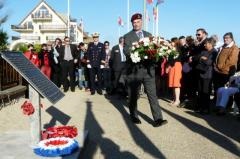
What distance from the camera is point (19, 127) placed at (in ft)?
30.0

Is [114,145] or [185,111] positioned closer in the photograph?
[114,145]

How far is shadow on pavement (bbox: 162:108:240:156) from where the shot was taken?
7.20 metres

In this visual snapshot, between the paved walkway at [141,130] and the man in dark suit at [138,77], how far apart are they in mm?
301

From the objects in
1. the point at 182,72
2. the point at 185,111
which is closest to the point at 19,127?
the point at 185,111

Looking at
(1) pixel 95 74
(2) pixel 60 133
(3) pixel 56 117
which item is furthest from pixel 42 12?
(2) pixel 60 133

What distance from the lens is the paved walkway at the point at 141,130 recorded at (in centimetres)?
694

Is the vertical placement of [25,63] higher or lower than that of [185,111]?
higher

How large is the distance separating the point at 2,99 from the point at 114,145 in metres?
6.05

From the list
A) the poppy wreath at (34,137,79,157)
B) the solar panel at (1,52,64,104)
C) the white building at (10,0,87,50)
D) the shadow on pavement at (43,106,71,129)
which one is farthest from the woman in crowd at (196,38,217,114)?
the white building at (10,0,87,50)

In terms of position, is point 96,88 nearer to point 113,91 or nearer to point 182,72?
point 113,91

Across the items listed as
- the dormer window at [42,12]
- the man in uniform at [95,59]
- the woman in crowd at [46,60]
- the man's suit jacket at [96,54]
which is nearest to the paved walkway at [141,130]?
the man in uniform at [95,59]

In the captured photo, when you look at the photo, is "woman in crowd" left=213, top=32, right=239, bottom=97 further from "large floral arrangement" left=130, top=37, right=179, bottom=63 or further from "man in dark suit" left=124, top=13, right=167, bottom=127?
"man in dark suit" left=124, top=13, right=167, bottom=127

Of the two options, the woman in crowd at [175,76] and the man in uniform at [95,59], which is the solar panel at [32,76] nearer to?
the woman in crowd at [175,76]

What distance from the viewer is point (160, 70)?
15.0m
